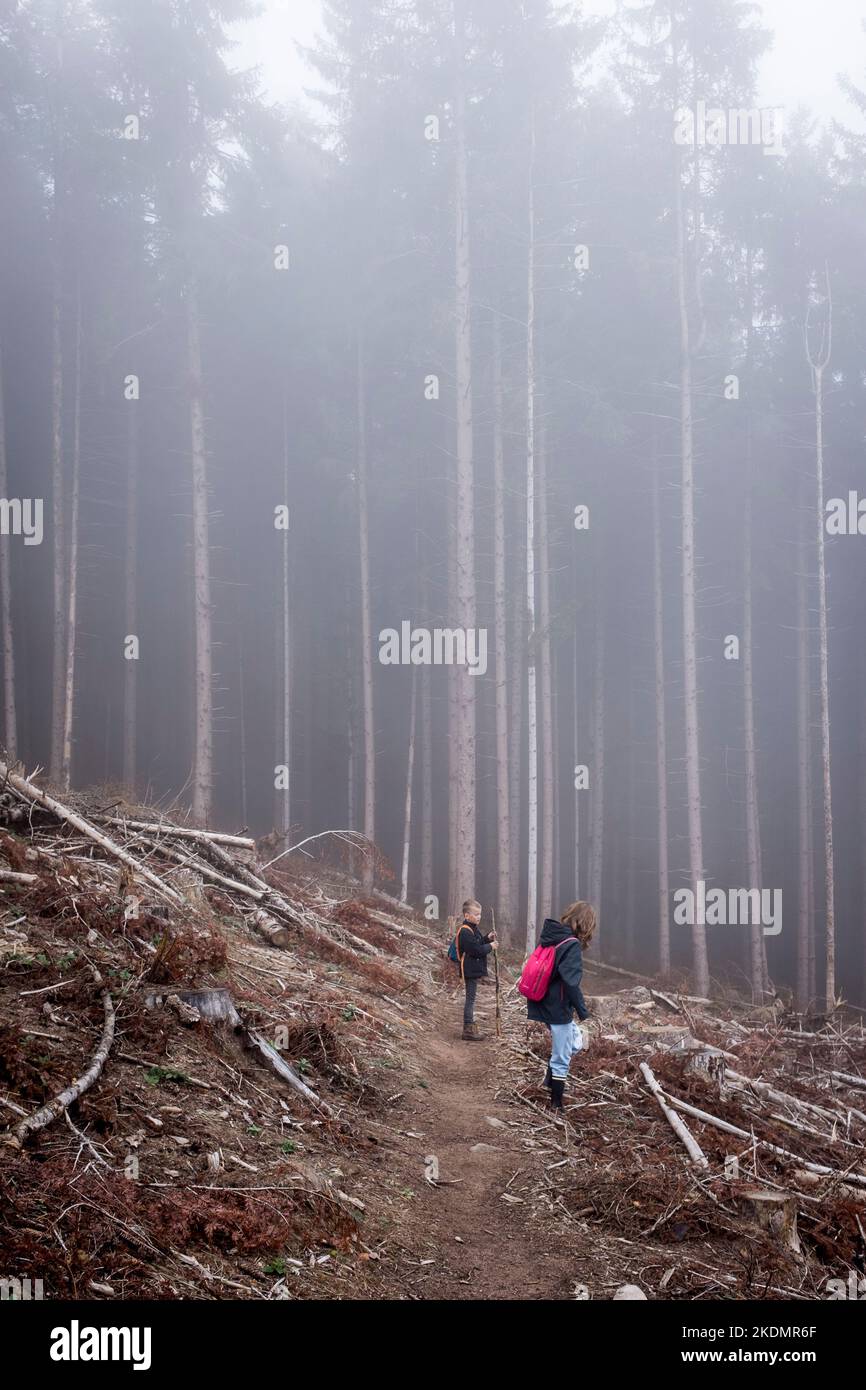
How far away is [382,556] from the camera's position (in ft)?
88.6

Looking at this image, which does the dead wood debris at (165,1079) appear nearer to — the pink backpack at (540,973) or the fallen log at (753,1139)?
the pink backpack at (540,973)

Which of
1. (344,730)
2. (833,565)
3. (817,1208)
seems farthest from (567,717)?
(817,1208)

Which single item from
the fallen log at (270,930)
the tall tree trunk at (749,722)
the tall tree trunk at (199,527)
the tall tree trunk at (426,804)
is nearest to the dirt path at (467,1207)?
the fallen log at (270,930)

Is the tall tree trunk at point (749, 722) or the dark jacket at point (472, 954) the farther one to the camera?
the tall tree trunk at point (749, 722)

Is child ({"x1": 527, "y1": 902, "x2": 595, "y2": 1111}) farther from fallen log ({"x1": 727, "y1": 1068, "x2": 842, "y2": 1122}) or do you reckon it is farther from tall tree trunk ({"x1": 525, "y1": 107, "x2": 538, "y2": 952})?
tall tree trunk ({"x1": 525, "y1": 107, "x2": 538, "y2": 952})

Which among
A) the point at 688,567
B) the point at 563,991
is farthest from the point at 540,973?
the point at 688,567

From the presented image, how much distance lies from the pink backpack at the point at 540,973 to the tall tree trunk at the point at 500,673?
10962 mm

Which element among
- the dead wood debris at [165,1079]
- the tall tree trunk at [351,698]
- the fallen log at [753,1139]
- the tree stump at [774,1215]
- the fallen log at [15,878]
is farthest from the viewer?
the tall tree trunk at [351,698]

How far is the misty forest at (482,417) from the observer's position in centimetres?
1886

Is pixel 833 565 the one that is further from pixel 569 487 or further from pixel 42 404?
pixel 42 404

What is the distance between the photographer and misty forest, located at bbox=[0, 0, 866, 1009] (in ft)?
61.9

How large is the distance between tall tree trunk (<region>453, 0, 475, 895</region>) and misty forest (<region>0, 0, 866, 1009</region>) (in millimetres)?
76
